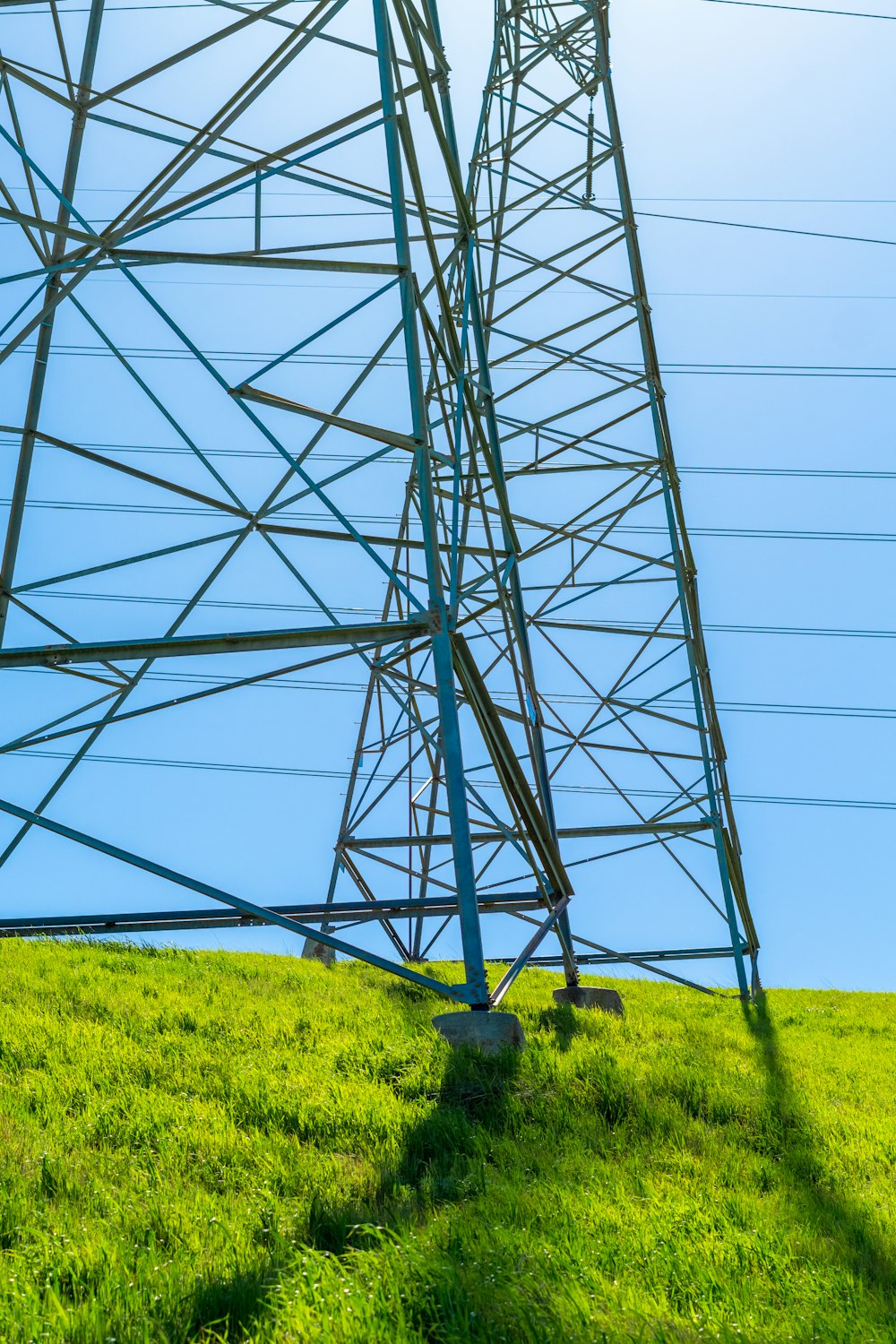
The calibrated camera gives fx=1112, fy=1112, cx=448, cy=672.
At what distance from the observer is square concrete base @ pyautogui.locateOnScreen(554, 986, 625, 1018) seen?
10.8 m

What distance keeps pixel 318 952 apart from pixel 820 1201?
9719 millimetres

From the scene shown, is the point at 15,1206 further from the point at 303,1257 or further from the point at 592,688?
the point at 592,688

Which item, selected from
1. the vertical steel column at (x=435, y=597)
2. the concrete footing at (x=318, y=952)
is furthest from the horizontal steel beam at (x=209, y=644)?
the concrete footing at (x=318, y=952)

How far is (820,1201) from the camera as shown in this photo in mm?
4840

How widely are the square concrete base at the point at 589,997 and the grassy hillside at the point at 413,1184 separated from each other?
97.1 inches

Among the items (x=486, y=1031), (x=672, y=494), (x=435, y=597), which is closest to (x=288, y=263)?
(x=435, y=597)

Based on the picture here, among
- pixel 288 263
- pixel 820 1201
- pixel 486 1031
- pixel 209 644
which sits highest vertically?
pixel 288 263

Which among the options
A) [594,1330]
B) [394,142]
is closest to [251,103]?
[394,142]

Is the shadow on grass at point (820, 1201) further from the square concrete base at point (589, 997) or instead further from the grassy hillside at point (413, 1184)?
the square concrete base at point (589, 997)

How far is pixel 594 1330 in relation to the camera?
3.33 metres

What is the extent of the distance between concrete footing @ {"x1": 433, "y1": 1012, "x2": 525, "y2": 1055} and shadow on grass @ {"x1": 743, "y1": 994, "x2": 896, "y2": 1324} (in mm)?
1503

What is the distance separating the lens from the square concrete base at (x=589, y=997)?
10.8m

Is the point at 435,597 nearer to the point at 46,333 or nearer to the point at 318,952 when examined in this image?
the point at 46,333

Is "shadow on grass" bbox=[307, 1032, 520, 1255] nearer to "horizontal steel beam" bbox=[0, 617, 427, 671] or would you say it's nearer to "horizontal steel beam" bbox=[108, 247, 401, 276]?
"horizontal steel beam" bbox=[0, 617, 427, 671]
